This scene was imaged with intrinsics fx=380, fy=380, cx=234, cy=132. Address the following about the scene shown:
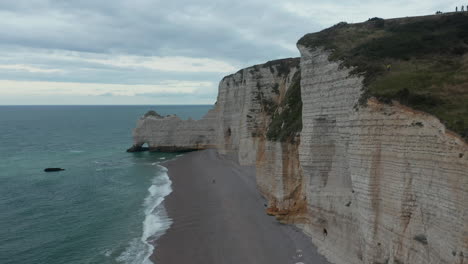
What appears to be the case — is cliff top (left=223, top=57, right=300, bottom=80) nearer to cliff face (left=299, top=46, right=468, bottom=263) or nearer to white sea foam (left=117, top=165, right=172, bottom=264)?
white sea foam (left=117, top=165, right=172, bottom=264)

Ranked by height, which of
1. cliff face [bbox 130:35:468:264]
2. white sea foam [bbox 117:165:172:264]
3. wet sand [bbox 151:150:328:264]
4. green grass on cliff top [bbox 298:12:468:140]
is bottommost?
white sea foam [bbox 117:165:172:264]

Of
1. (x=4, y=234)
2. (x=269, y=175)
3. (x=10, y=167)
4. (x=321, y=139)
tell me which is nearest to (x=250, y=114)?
(x=269, y=175)

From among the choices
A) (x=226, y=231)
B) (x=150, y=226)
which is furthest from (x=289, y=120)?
(x=150, y=226)

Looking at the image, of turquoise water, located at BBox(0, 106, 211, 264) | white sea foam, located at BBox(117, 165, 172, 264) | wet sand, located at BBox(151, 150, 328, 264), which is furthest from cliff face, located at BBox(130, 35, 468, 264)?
turquoise water, located at BBox(0, 106, 211, 264)

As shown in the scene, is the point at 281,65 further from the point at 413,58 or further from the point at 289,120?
the point at 413,58

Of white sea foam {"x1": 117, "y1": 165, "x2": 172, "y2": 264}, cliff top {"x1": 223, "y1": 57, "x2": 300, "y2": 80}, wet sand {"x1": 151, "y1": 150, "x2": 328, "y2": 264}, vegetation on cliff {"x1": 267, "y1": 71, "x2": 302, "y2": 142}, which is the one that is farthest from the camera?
cliff top {"x1": 223, "y1": 57, "x2": 300, "y2": 80}

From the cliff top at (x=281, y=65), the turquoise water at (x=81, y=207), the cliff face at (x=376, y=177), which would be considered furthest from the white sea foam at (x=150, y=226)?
the cliff top at (x=281, y=65)
